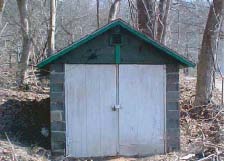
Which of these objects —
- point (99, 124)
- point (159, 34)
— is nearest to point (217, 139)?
point (99, 124)

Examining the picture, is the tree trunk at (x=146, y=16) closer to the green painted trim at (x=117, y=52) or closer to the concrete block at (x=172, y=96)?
the concrete block at (x=172, y=96)

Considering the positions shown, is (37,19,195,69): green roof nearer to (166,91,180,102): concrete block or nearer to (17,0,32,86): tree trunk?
(166,91,180,102): concrete block

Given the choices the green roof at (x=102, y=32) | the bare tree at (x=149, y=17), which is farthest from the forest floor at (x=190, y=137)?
the bare tree at (x=149, y=17)

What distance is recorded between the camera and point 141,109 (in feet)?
31.6

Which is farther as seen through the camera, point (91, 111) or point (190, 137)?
point (190, 137)

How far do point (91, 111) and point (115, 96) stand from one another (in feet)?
2.05

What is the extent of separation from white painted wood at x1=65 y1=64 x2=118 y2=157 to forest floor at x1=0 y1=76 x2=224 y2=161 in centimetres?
46

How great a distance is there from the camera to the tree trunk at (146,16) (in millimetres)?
14688

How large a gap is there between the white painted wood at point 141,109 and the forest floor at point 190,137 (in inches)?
13.0

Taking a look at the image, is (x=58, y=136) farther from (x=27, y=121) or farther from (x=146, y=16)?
(x=146, y=16)

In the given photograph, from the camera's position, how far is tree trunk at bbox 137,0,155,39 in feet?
48.2

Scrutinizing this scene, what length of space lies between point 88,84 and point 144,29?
5.83m

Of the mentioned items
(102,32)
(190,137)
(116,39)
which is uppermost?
(102,32)

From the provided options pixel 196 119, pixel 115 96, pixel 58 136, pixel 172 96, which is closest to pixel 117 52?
pixel 115 96
